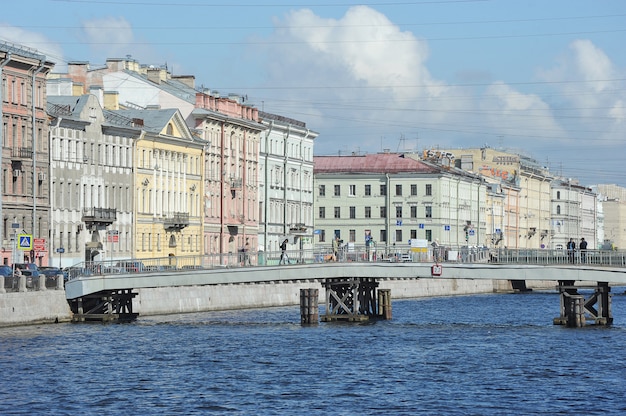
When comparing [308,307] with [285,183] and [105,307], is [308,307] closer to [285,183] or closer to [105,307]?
[105,307]

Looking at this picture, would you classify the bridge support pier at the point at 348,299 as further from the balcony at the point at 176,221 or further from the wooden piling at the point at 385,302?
the balcony at the point at 176,221

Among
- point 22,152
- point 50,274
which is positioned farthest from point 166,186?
point 50,274

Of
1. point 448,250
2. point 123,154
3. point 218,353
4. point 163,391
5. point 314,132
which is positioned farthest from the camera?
point 314,132

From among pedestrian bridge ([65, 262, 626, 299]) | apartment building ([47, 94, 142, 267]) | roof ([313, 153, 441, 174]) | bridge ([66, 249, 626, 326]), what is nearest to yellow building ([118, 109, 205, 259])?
apartment building ([47, 94, 142, 267])

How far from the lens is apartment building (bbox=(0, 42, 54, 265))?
269 ft

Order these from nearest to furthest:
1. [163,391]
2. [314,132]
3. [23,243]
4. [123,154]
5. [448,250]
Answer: [163,391]
[23,243]
[448,250]
[123,154]
[314,132]

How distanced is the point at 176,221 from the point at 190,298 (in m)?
24.6

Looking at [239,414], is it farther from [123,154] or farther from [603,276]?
[123,154]

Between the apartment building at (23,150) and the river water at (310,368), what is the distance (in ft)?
44.6

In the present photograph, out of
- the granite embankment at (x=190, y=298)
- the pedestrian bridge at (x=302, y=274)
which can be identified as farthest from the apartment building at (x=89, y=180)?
the pedestrian bridge at (x=302, y=274)

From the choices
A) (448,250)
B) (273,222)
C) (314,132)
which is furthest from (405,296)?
(448,250)

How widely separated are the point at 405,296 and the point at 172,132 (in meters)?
18.6

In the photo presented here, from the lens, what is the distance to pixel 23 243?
6438 centimetres

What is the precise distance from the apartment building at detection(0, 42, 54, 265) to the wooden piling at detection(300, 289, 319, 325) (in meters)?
16.4
